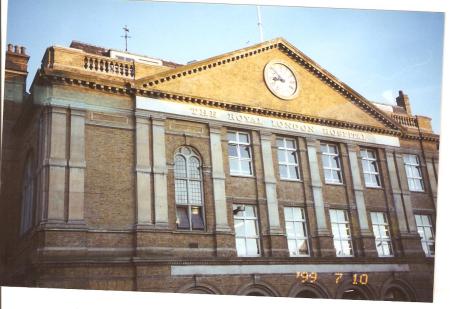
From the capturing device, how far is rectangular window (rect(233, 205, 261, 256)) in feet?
48.2

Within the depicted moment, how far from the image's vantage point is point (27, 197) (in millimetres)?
13984

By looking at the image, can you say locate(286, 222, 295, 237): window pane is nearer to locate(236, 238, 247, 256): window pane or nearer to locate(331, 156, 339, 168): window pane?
locate(236, 238, 247, 256): window pane

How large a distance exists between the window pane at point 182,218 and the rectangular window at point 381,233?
680cm

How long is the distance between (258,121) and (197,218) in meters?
4.07

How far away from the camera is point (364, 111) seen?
59.7 feet

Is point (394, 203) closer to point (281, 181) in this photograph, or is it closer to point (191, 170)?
point (281, 181)

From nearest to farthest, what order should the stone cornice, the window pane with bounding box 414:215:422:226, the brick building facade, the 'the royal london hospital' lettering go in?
1. the brick building facade
2. the stone cornice
3. the 'the royal london hospital' lettering
4. the window pane with bounding box 414:215:422:226

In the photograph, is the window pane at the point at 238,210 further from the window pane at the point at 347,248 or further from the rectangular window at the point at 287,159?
the window pane at the point at 347,248

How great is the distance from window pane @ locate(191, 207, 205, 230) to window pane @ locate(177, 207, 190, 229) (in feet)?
0.64

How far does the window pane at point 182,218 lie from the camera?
552 inches

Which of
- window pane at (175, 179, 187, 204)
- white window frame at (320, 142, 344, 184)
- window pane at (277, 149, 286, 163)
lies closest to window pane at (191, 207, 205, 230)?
window pane at (175, 179, 187, 204)

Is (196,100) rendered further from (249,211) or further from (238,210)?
(249,211)

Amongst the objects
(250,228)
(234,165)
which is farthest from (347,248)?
(234,165)

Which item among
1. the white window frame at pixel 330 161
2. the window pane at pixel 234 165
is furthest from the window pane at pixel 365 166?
the window pane at pixel 234 165
